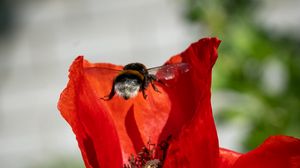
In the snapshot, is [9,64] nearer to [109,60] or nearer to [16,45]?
[16,45]

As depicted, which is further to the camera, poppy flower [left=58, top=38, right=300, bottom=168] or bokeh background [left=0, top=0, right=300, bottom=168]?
bokeh background [left=0, top=0, right=300, bottom=168]

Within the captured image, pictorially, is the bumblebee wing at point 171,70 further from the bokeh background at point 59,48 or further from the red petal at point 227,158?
the bokeh background at point 59,48

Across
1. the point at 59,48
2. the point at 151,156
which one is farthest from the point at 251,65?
Answer: the point at 59,48

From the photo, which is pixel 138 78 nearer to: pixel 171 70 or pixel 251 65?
pixel 171 70

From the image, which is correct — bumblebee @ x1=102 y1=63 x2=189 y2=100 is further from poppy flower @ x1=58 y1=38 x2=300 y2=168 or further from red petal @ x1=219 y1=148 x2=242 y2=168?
red petal @ x1=219 y1=148 x2=242 y2=168

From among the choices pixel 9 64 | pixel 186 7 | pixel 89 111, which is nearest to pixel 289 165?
pixel 89 111

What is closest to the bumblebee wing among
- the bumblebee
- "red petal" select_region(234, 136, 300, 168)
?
the bumblebee

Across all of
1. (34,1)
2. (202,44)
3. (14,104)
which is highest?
(34,1)
